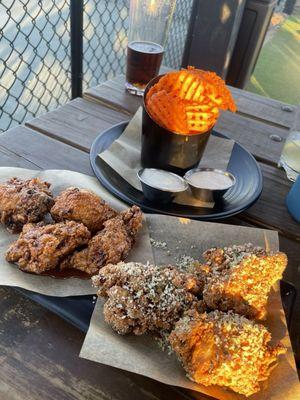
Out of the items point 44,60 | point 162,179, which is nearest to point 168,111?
point 162,179

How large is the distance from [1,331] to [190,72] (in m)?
0.91

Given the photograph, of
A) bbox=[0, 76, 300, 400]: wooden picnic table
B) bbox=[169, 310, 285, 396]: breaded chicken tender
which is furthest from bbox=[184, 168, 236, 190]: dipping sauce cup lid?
bbox=[169, 310, 285, 396]: breaded chicken tender

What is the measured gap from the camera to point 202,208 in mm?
1201

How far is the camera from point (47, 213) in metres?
1.08

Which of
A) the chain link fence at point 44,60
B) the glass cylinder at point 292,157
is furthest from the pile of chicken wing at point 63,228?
the chain link fence at point 44,60

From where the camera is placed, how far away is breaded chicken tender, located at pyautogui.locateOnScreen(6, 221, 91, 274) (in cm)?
91

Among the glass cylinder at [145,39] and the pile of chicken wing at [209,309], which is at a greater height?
the glass cylinder at [145,39]

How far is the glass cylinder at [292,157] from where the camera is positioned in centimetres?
144

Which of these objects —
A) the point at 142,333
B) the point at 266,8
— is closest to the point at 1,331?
the point at 142,333

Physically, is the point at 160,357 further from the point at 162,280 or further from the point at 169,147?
the point at 169,147

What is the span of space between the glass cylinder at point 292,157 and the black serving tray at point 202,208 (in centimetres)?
14

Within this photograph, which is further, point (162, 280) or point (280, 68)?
point (280, 68)

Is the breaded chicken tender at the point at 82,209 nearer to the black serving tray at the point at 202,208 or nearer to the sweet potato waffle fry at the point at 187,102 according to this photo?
the black serving tray at the point at 202,208

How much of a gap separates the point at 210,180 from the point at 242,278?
0.42 m
